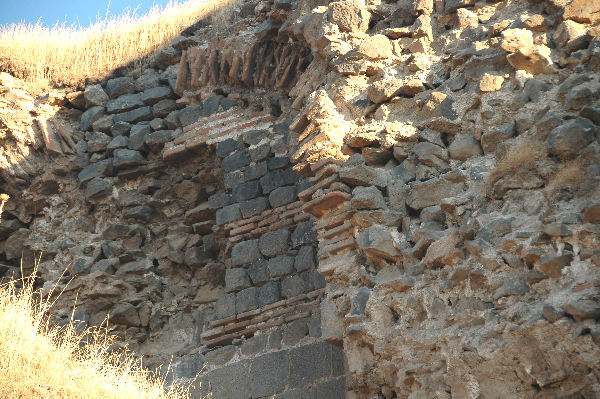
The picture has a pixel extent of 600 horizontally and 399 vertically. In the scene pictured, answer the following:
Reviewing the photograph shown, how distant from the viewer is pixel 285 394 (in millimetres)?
5176

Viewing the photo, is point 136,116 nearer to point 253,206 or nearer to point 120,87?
point 120,87

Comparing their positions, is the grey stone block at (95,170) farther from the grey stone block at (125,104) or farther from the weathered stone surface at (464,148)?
the weathered stone surface at (464,148)

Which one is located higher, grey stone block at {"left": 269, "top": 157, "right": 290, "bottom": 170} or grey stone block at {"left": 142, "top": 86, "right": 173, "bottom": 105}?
grey stone block at {"left": 142, "top": 86, "right": 173, "bottom": 105}

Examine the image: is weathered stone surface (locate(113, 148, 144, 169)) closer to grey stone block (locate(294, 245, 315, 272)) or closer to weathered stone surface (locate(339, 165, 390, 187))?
grey stone block (locate(294, 245, 315, 272))

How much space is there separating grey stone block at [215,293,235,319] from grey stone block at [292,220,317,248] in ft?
2.26

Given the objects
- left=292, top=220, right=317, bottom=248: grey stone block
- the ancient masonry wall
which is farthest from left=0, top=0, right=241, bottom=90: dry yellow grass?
left=292, top=220, right=317, bottom=248: grey stone block

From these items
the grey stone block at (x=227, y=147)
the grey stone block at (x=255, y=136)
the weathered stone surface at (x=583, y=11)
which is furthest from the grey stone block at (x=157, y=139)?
the weathered stone surface at (x=583, y=11)

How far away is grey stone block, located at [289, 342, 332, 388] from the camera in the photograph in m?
5.14

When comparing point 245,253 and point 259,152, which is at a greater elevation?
point 259,152

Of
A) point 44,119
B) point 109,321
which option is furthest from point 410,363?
point 44,119

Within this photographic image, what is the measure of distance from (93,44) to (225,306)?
15.0 feet

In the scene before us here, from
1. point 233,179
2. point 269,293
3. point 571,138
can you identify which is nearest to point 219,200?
point 233,179

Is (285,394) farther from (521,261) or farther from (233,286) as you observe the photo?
(521,261)

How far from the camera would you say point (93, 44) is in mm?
9031
